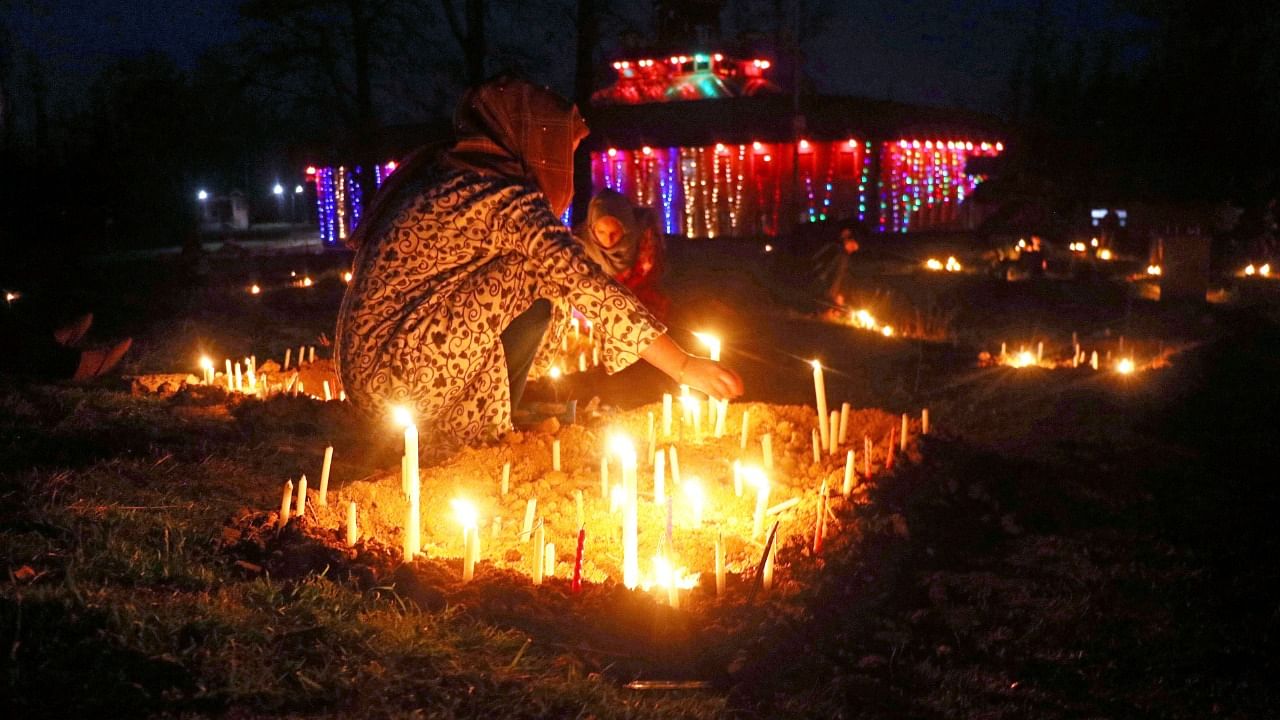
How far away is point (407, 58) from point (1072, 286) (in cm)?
1355

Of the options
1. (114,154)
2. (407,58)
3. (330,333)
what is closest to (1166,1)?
(407,58)

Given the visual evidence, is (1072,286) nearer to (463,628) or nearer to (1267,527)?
(1267,527)

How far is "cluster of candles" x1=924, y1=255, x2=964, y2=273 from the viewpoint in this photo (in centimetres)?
1812

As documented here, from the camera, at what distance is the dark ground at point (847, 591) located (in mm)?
2594

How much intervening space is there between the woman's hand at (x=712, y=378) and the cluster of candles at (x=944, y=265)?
1425 centimetres

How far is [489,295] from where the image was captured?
189 inches

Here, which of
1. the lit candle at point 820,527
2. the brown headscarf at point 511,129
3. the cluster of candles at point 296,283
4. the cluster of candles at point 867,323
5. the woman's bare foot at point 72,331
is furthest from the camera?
the cluster of candles at point 296,283

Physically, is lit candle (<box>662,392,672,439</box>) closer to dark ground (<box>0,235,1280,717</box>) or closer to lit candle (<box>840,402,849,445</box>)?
lit candle (<box>840,402,849,445</box>)

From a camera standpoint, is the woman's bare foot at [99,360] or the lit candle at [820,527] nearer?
Answer: the lit candle at [820,527]

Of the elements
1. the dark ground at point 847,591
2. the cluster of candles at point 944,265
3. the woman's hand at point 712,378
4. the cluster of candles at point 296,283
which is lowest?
the cluster of candles at point 944,265

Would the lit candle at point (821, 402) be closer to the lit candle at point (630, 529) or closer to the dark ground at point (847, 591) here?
the dark ground at point (847, 591)

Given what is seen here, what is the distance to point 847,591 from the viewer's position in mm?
3699

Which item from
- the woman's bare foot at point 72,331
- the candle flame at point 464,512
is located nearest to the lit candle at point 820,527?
the candle flame at point 464,512

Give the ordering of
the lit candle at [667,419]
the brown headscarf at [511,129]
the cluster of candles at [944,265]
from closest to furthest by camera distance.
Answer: the brown headscarf at [511,129], the lit candle at [667,419], the cluster of candles at [944,265]
